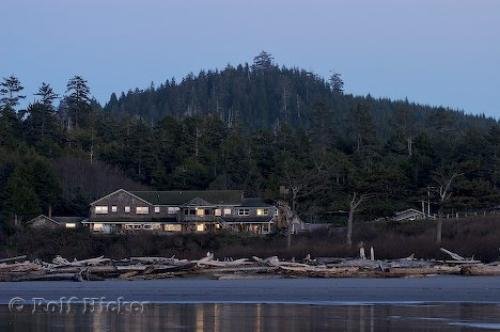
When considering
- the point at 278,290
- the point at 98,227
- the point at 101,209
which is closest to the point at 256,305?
the point at 278,290

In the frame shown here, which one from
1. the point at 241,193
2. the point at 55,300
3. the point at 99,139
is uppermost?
the point at 99,139

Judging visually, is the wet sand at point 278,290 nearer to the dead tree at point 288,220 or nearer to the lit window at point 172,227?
the dead tree at point 288,220

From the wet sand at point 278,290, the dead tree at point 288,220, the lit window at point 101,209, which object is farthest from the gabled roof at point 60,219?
the wet sand at point 278,290

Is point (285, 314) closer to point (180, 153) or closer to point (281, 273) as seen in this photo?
point (281, 273)

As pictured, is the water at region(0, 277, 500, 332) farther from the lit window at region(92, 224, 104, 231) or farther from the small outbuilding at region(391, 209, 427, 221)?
the lit window at region(92, 224, 104, 231)

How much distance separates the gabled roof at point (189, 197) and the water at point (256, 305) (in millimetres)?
48545

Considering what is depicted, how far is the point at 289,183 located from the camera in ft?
229

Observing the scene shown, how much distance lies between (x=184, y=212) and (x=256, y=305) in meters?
58.4

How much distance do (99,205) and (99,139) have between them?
1258 inches

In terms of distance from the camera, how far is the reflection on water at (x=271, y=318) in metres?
22.2

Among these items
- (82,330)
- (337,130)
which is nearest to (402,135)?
(337,130)

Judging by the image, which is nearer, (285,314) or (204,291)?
(285,314)

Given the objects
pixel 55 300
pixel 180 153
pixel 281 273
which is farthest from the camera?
pixel 180 153

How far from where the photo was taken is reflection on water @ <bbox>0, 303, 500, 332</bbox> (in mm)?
22234
